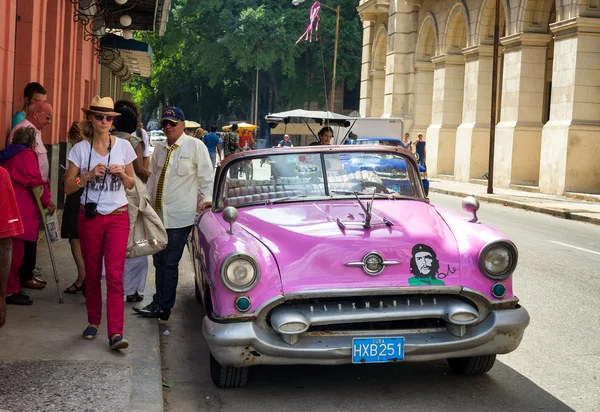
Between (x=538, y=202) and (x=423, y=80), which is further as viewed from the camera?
(x=423, y=80)

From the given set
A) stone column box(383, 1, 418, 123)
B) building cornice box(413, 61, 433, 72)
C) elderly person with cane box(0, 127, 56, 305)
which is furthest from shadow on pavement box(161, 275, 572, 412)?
stone column box(383, 1, 418, 123)

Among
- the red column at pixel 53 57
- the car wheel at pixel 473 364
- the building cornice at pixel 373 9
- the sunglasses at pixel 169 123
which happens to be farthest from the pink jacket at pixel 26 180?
the building cornice at pixel 373 9

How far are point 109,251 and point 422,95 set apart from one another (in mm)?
34395

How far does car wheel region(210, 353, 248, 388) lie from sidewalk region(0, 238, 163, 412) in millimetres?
351

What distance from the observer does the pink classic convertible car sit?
523 centimetres

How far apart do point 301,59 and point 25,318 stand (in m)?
52.9

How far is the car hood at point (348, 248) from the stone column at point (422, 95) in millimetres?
33707

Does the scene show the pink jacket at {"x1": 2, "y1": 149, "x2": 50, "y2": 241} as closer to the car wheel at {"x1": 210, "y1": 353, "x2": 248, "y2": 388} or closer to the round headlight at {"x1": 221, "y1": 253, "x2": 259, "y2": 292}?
the car wheel at {"x1": 210, "y1": 353, "x2": 248, "y2": 388}

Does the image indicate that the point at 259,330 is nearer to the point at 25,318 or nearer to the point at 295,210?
the point at 295,210

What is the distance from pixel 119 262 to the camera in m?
6.11

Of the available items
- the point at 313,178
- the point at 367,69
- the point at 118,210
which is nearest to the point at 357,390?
the point at 313,178

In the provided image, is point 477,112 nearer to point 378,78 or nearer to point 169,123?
point 378,78

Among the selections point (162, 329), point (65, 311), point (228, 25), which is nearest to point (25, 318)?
point (65, 311)

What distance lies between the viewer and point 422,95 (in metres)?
39.4
